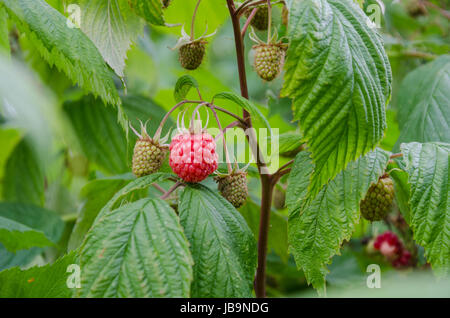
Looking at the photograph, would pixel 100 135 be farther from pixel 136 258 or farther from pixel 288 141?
pixel 136 258

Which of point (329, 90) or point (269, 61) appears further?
point (269, 61)

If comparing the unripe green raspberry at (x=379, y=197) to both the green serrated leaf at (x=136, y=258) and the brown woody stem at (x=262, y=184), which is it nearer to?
the brown woody stem at (x=262, y=184)

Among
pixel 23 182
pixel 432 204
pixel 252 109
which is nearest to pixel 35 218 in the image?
pixel 23 182

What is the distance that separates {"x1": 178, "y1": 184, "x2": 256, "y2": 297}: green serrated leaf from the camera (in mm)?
524

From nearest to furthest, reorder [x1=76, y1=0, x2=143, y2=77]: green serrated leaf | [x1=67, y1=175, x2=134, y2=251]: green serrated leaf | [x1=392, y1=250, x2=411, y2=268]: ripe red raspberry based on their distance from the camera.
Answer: [x1=76, y1=0, x2=143, y2=77]: green serrated leaf < [x1=67, y1=175, x2=134, y2=251]: green serrated leaf < [x1=392, y1=250, x2=411, y2=268]: ripe red raspberry

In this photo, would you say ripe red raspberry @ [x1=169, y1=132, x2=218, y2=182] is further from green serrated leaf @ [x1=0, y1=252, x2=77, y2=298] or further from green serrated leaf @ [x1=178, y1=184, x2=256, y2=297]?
green serrated leaf @ [x1=0, y1=252, x2=77, y2=298]

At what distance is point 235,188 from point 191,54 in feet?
0.76

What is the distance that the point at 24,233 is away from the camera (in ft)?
2.72

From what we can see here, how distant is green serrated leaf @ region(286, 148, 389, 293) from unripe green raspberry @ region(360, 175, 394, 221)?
2.3 inches

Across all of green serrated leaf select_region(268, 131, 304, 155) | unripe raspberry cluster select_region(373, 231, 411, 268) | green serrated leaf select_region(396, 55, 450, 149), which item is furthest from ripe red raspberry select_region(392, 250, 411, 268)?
green serrated leaf select_region(268, 131, 304, 155)

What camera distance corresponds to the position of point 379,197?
26.3 inches

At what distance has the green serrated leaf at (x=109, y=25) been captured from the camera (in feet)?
2.24

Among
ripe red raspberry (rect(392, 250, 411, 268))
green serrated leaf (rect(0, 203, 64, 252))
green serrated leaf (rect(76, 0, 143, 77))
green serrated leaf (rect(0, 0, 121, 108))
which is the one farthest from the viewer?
ripe red raspberry (rect(392, 250, 411, 268))
